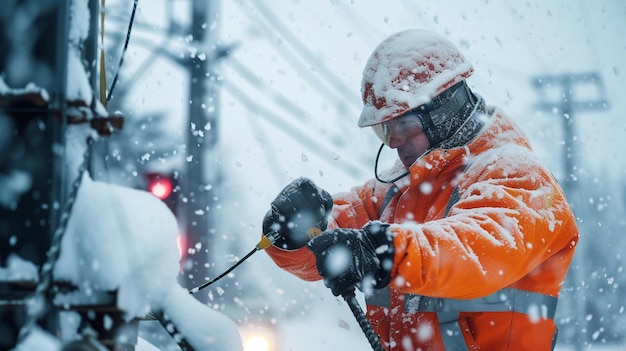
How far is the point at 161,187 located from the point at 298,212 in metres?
2.91

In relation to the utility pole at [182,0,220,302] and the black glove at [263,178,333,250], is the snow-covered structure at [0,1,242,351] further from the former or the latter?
the utility pole at [182,0,220,302]

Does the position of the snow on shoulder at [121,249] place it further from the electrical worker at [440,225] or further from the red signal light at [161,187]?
the red signal light at [161,187]

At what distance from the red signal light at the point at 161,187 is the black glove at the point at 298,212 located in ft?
9.09

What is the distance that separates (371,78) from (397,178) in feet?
1.54

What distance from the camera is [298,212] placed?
297cm

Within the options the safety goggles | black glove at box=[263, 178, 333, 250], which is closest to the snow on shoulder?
black glove at box=[263, 178, 333, 250]

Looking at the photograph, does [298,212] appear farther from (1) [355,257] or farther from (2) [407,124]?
(1) [355,257]

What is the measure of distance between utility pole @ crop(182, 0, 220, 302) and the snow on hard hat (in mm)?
4166

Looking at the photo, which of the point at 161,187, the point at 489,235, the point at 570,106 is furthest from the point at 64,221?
the point at 570,106

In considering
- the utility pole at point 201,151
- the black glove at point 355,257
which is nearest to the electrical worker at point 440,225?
the black glove at point 355,257

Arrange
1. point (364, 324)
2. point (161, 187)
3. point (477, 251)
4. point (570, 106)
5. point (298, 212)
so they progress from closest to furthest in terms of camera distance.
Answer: point (477, 251)
point (364, 324)
point (298, 212)
point (161, 187)
point (570, 106)

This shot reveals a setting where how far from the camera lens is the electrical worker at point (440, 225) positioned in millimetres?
2242

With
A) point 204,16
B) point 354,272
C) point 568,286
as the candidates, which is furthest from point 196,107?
point 568,286

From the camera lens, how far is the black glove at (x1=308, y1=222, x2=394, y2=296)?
224cm
